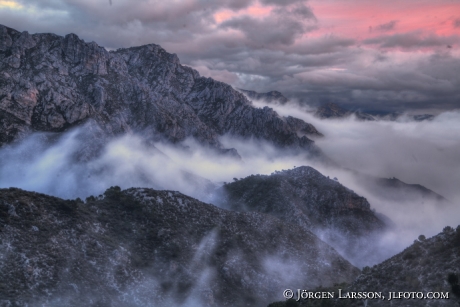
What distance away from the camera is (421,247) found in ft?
140

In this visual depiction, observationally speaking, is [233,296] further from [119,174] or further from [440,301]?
[119,174]

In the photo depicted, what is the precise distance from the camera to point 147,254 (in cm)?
6431

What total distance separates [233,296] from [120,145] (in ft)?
457

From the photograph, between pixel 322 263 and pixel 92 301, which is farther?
pixel 322 263

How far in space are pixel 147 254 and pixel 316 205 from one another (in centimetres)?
10414

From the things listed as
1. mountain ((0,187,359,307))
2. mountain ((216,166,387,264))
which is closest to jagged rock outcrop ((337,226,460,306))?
mountain ((0,187,359,307))

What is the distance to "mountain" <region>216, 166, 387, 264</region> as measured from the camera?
139250 millimetres

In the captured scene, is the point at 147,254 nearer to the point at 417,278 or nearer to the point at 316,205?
the point at 417,278

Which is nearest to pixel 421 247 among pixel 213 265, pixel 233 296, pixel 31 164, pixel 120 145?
pixel 233 296

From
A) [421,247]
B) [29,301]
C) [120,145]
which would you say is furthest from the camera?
[120,145]

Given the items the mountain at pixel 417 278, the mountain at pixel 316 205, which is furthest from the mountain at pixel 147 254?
the mountain at pixel 316 205

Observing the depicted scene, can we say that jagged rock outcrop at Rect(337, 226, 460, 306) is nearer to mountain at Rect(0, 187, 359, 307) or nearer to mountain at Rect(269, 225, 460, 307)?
mountain at Rect(269, 225, 460, 307)

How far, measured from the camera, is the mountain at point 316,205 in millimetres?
139250

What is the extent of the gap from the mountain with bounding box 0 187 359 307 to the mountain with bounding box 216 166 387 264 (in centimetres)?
4612
